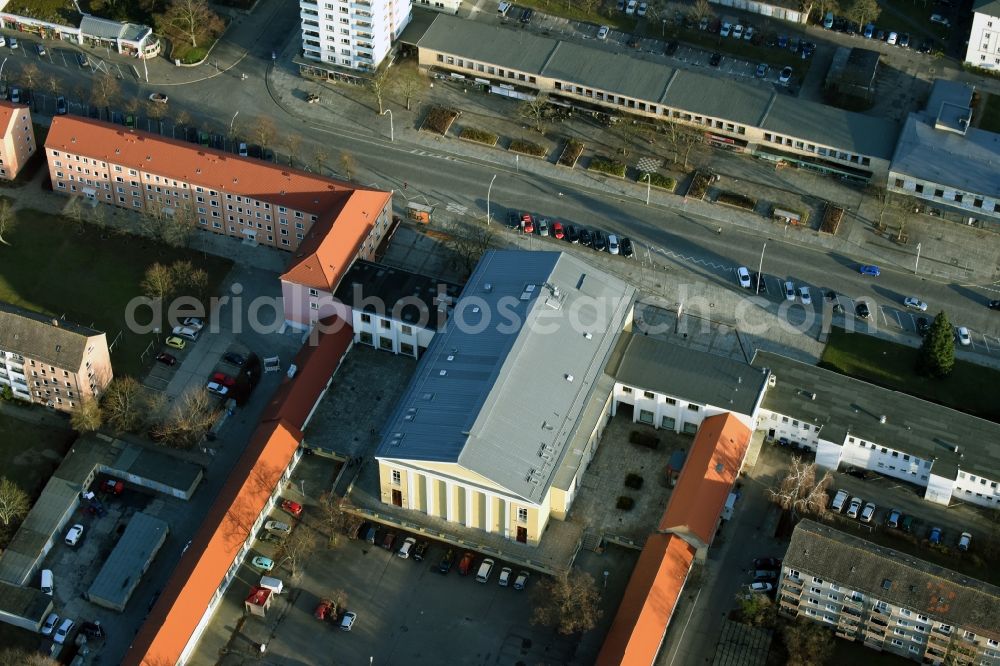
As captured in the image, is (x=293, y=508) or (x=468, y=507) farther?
(x=293, y=508)

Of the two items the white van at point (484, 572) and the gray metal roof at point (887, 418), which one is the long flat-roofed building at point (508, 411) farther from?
the gray metal roof at point (887, 418)

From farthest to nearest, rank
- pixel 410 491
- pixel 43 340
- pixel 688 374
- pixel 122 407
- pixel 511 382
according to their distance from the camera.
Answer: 1. pixel 688 374
2. pixel 122 407
3. pixel 43 340
4. pixel 511 382
5. pixel 410 491

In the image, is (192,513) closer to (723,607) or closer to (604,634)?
(604,634)

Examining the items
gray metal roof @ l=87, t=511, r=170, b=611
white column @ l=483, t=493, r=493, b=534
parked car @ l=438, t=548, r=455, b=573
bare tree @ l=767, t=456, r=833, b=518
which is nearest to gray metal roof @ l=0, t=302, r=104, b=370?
gray metal roof @ l=87, t=511, r=170, b=611

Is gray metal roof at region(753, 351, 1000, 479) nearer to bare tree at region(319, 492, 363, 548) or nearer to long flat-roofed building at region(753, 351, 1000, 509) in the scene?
long flat-roofed building at region(753, 351, 1000, 509)

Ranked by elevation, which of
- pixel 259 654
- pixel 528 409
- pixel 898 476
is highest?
pixel 898 476

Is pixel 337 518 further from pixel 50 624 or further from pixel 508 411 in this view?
pixel 50 624

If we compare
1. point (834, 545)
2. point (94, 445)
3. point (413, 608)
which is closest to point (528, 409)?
point (413, 608)

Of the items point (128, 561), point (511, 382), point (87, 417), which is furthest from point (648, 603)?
point (87, 417)
